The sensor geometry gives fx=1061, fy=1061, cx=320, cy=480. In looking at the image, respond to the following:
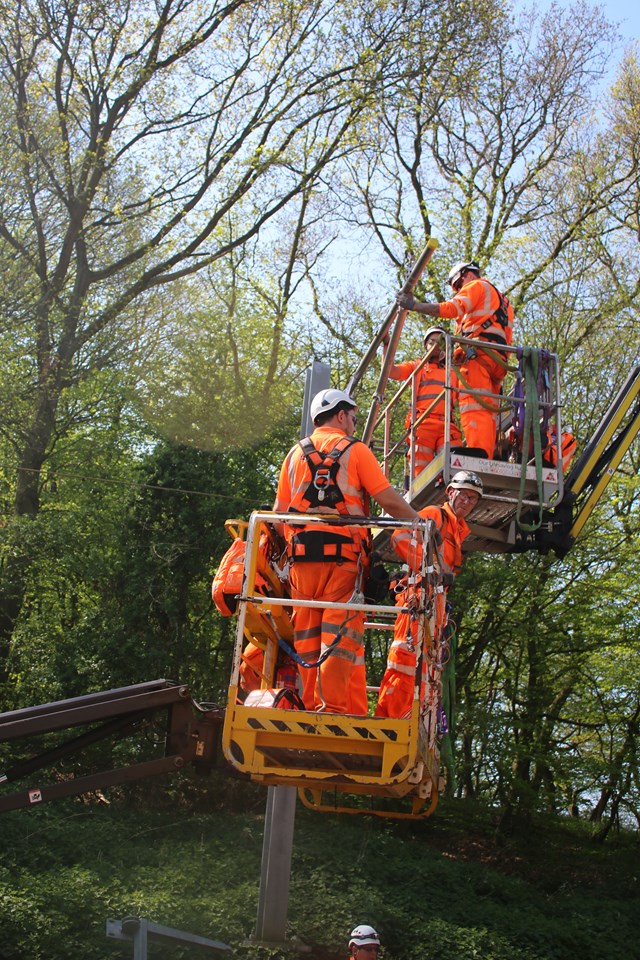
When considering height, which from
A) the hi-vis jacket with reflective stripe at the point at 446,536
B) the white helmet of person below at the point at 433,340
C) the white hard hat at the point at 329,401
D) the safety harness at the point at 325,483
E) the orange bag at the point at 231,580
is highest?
the white helmet of person below at the point at 433,340

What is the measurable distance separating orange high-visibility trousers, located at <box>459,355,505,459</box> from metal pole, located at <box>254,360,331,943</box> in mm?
1516

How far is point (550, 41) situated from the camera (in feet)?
78.4

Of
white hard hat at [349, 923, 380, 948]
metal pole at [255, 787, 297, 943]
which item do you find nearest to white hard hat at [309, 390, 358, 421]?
white hard hat at [349, 923, 380, 948]

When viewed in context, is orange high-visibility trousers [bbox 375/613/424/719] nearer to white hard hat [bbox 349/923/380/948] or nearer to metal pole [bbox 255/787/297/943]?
white hard hat [bbox 349/923/380/948]

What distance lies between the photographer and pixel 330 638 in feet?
19.9

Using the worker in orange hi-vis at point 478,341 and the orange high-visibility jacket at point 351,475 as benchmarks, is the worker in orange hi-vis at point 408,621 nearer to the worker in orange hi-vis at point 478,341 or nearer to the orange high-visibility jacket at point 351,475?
the orange high-visibility jacket at point 351,475

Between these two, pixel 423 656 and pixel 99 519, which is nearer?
pixel 423 656

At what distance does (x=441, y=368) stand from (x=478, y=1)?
15422 mm

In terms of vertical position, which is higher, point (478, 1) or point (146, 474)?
point (478, 1)

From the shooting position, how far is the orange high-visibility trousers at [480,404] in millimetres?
8945

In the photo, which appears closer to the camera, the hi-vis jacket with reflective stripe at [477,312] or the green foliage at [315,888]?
the hi-vis jacket with reflective stripe at [477,312]

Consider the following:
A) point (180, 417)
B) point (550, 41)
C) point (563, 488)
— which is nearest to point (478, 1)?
point (550, 41)

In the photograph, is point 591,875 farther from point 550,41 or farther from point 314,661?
point 550,41

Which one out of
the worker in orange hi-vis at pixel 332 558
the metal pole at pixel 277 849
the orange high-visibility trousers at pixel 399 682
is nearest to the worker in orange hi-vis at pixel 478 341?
the worker in orange hi-vis at pixel 332 558
